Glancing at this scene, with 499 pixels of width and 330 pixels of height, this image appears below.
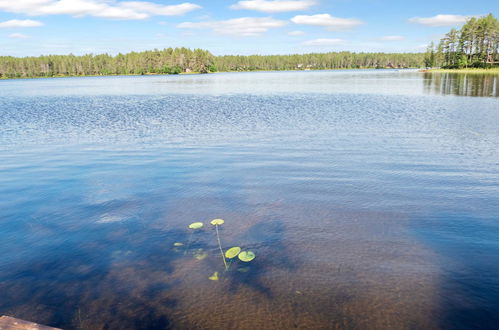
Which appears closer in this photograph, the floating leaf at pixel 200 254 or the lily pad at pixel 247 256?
the lily pad at pixel 247 256

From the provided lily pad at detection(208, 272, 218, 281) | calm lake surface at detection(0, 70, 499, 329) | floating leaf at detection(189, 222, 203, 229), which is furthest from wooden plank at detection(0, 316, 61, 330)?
floating leaf at detection(189, 222, 203, 229)

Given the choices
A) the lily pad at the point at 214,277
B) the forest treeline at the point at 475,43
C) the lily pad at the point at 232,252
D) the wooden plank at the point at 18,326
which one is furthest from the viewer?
the forest treeline at the point at 475,43

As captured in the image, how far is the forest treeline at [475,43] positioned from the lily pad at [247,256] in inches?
6010

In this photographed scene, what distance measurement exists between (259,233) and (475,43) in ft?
564

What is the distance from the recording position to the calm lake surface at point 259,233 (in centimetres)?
689

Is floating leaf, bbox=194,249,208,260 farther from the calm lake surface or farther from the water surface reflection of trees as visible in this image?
the water surface reflection of trees

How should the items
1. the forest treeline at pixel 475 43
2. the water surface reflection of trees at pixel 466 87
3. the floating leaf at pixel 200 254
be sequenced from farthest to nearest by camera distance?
the forest treeline at pixel 475 43 → the water surface reflection of trees at pixel 466 87 → the floating leaf at pixel 200 254

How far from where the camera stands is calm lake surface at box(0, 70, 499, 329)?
689 centimetres

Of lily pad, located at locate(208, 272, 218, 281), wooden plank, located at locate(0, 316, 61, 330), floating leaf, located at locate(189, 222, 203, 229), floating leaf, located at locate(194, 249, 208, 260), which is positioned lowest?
lily pad, located at locate(208, 272, 218, 281)

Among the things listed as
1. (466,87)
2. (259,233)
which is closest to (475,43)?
(466,87)

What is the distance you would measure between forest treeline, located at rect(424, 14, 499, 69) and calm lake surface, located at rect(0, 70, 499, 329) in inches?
5672

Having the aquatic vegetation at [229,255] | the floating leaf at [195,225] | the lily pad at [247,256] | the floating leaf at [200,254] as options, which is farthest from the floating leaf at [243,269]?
the floating leaf at [195,225]

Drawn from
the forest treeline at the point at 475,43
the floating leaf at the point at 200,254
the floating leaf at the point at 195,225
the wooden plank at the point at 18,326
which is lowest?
the floating leaf at the point at 200,254

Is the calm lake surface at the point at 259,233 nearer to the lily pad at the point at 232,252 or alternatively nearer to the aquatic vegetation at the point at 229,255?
the aquatic vegetation at the point at 229,255
